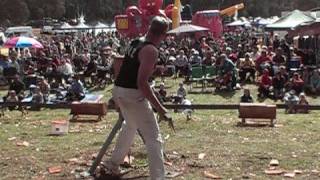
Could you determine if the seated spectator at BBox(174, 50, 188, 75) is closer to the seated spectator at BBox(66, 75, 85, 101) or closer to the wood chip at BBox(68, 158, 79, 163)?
the seated spectator at BBox(66, 75, 85, 101)

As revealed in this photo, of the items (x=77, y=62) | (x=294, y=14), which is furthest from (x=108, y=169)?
(x=294, y=14)

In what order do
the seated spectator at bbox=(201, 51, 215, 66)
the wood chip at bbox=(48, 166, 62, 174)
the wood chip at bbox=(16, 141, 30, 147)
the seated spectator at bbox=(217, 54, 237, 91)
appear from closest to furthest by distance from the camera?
1. the wood chip at bbox=(48, 166, 62, 174)
2. the wood chip at bbox=(16, 141, 30, 147)
3. the seated spectator at bbox=(217, 54, 237, 91)
4. the seated spectator at bbox=(201, 51, 215, 66)

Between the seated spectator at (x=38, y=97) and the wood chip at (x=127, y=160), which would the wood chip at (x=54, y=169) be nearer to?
the wood chip at (x=127, y=160)

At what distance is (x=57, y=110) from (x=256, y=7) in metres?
89.3

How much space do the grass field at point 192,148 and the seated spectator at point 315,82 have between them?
808cm

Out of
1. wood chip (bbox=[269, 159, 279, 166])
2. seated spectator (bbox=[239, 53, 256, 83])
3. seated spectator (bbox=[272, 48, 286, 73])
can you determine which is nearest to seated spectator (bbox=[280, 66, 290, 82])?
seated spectator (bbox=[272, 48, 286, 73])

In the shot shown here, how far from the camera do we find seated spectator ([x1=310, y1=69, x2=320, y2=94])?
64.4 feet

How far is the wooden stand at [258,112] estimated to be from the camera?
34.9 feet

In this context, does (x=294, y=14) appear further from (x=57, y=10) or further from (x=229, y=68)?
(x=57, y=10)

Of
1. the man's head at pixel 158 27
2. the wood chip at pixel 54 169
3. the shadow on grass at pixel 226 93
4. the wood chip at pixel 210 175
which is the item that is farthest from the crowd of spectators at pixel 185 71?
the man's head at pixel 158 27

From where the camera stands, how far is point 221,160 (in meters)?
7.55

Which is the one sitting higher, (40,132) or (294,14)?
(294,14)

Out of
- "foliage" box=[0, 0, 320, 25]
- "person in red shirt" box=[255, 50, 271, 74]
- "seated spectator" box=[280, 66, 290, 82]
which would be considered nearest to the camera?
"seated spectator" box=[280, 66, 290, 82]

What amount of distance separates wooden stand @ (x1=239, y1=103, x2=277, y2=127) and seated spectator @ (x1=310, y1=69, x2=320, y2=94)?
926 cm
